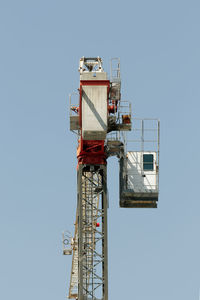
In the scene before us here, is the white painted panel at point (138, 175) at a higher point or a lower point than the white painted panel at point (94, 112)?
lower

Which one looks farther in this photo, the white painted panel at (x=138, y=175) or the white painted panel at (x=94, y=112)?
the white painted panel at (x=138, y=175)

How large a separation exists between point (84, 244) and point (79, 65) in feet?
41.4

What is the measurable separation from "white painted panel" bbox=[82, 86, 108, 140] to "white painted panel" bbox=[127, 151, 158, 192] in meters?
4.58

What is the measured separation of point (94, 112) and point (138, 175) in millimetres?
6514

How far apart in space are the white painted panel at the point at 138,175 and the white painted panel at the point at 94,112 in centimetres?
458

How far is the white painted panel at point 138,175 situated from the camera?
83312mm

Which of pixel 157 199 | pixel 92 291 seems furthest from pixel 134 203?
Answer: pixel 92 291

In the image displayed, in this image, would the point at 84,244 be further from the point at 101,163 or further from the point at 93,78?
the point at 93,78

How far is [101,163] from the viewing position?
8275cm

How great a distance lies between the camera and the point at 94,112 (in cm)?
8000

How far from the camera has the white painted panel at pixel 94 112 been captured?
79.6 meters

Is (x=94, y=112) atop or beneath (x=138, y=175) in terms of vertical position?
atop

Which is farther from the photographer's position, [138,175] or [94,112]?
[138,175]

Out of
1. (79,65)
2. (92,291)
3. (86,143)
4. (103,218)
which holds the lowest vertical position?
(92,291)
